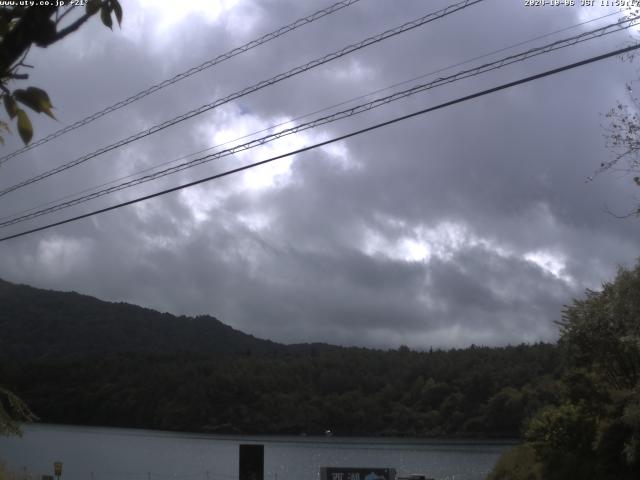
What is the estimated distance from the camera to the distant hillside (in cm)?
12394

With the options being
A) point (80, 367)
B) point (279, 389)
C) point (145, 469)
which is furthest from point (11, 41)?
point (279, 389)

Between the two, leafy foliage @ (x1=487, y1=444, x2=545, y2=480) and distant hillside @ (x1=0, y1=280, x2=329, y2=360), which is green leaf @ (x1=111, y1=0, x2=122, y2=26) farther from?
distant hillside @ (x1=0, y1=280, x2=329, y2=360)

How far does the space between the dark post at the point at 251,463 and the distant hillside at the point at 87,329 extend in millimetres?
96570

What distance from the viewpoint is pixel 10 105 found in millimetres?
4184

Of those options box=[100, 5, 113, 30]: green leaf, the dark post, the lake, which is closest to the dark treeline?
the lake

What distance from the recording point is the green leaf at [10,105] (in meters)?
4.17

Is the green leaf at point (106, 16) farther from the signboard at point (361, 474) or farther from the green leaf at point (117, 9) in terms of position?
the signboard at point (361, 474)

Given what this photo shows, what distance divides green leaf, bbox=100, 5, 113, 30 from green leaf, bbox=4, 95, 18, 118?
0.79 meters

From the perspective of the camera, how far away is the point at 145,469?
5784cm

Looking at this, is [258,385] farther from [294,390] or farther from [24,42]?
[24,42]

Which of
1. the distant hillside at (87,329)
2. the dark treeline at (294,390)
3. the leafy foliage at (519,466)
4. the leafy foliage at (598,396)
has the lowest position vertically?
the leafy foliage at (519,466)

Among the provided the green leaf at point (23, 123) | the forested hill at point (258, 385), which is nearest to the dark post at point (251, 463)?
the green leaf at point (23, 123)

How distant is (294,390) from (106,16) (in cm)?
10914

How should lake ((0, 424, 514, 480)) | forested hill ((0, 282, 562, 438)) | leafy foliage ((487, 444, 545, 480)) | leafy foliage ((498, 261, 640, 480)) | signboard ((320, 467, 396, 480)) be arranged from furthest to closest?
forested hill ((0, 282, 562, 438)) < lake ((0, 424, 514, 480)) < leafy foliage ((487, 444, 545, 480)) < leafy foliage ((498, 261, 640, 480)) < signboard ((320, 467, 396, 480))
